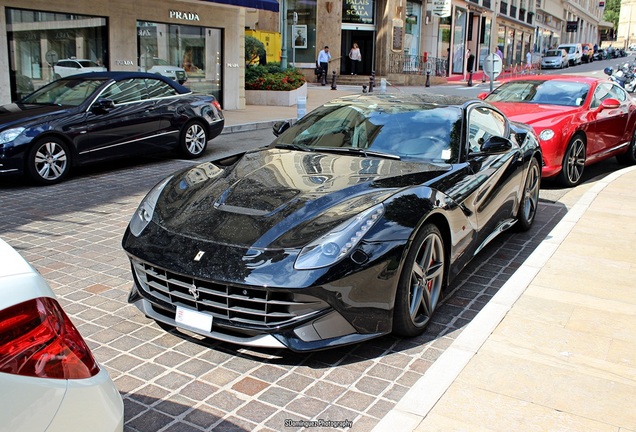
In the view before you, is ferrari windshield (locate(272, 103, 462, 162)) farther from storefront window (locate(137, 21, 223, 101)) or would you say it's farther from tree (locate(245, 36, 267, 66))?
tree (locate(245, 36, 267, 66))

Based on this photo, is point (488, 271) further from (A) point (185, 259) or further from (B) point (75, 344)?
(B) point (75, 344)

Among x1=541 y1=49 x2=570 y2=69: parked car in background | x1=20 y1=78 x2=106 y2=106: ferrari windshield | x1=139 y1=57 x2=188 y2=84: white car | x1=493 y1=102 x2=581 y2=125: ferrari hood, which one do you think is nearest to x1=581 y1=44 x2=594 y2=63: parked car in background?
x1=541 y1=49 x2=570 y2=69: parked car in background

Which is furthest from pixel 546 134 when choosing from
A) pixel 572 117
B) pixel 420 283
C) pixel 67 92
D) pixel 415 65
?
pixel 415 65

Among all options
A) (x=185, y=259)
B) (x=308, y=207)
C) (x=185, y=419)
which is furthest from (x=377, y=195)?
(x=185, y=419)

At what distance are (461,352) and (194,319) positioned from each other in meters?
1.57

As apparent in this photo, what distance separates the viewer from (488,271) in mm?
5664

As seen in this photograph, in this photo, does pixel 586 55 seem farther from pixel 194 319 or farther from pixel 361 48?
pixel 194 319

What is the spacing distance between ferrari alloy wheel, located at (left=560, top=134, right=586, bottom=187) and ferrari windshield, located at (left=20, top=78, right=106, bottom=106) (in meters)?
6.90

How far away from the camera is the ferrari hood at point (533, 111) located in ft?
30.2

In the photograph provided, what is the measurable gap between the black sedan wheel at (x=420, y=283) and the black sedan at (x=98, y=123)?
6266mm

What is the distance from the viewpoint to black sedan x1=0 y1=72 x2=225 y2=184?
8617 mm

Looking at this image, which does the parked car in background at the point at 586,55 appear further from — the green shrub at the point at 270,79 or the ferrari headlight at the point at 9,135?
the ferrari headlight at the point at 9,135

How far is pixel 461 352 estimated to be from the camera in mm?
3828

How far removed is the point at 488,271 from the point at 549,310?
1.12 m
